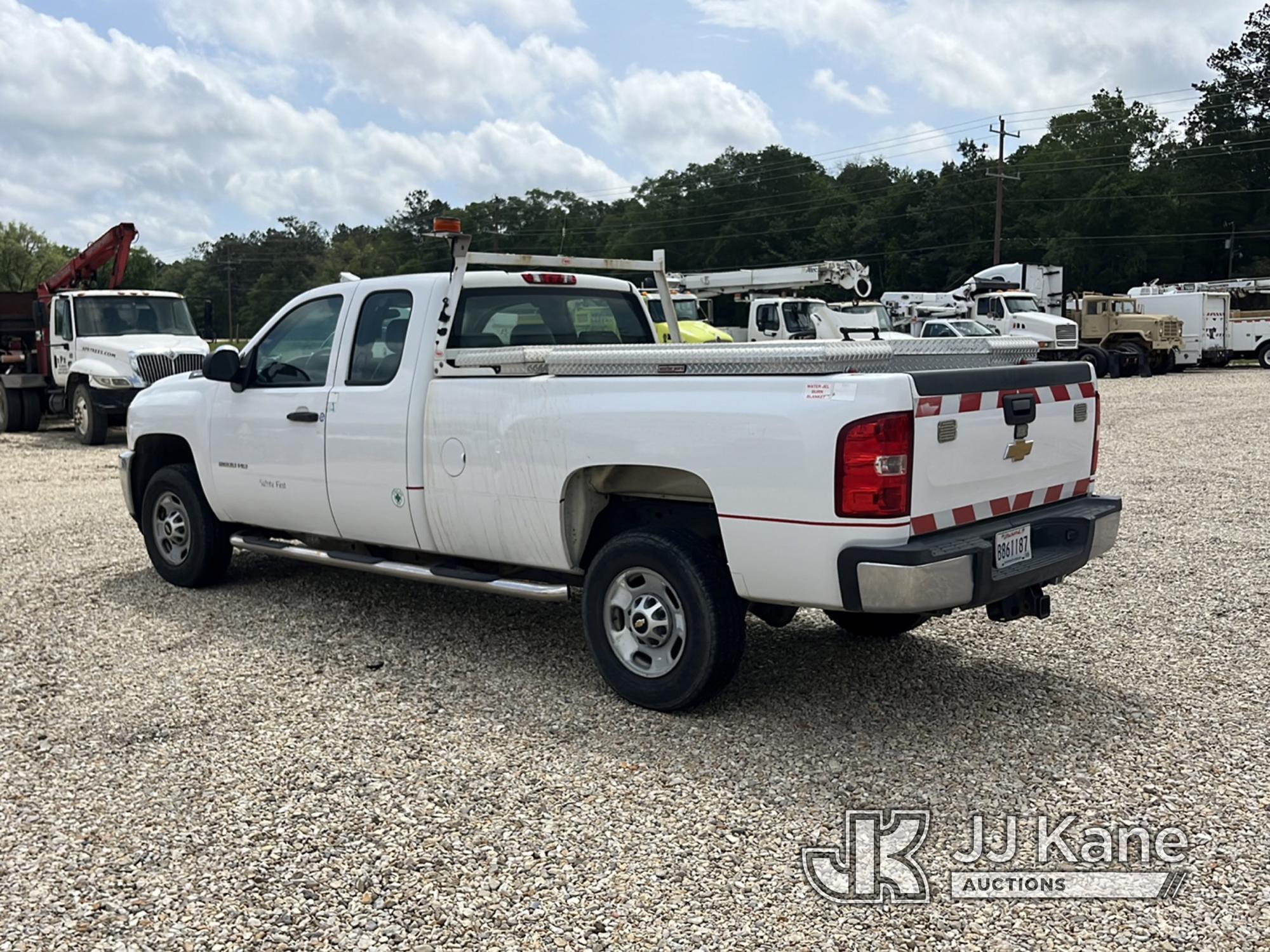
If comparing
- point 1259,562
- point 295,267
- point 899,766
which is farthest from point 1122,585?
point 295,267

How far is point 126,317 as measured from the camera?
18.7 m

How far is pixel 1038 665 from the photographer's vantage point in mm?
5609

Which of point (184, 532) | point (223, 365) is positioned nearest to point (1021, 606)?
point (223, 365)

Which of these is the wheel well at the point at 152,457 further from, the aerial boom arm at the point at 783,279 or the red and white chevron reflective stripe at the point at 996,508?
the aerial boom arm at the point at 783,279

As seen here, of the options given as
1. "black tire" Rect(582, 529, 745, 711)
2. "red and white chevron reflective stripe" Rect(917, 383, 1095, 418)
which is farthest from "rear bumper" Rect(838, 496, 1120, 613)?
"black tire" Rect(582, 529, 745, 711)

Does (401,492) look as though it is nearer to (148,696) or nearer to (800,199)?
(148,696)

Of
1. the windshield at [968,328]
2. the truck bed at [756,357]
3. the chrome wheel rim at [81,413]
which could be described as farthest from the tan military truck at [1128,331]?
the truck bed at [756,357]

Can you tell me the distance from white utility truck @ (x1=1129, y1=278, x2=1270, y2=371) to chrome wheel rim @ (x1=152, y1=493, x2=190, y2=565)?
31.0 meters

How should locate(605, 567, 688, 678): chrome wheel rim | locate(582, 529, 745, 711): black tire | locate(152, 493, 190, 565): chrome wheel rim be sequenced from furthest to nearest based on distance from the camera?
locate(152, 493, 190, 565): chrome wheel rim, locate(605, 567, 688, 678): chrome wheel rim, locate(582, 529, 745, 711): black tire

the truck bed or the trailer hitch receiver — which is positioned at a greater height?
the truck bed

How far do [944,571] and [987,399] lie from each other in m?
0.79

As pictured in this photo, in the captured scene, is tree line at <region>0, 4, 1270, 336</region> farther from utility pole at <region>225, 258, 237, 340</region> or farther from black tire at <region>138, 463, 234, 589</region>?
black tire at <region>138, 463, 234, 589</region>

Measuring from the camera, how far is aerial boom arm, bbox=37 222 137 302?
67.8 feet

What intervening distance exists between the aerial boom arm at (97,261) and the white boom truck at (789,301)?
1105 centimetres
